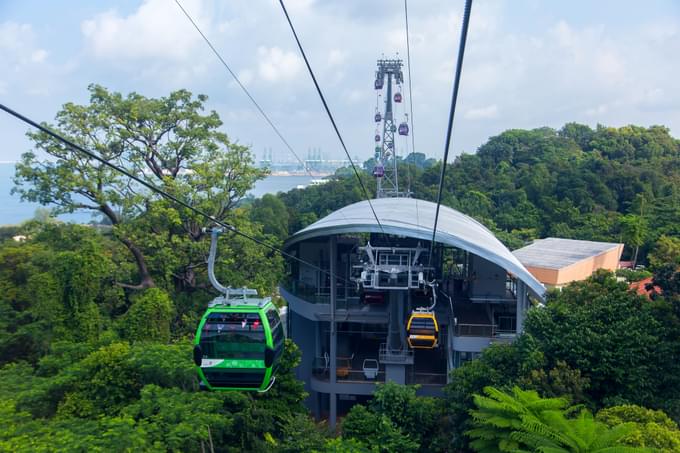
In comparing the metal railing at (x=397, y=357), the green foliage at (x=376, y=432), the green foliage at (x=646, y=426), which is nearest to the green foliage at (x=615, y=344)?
the green foliage at (x=646, y=426)

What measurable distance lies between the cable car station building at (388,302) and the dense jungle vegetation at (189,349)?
7.91 ft

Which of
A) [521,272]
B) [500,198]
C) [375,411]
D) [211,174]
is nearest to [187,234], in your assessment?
[211,174]

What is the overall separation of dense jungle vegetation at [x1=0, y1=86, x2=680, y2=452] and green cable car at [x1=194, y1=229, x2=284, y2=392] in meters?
2.88

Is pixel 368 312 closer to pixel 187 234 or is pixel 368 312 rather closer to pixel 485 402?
pixel 187 234

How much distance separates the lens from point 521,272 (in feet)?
54.8

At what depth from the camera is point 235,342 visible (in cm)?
934

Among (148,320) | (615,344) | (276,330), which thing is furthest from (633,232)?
(276,330)

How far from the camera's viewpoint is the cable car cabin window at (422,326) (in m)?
15.3

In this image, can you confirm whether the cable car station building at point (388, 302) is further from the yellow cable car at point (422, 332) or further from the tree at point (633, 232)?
the tree at point (633, 232)

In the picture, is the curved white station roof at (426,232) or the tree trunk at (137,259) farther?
the tree trunk at (137,259)

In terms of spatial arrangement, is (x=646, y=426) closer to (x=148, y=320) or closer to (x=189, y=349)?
(x=189, y=349)

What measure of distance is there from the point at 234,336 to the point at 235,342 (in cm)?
11

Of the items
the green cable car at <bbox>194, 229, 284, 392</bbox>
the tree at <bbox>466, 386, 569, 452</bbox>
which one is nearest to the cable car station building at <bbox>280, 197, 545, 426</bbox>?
the tree at <bbox>466, 386, 569, 452</bbox>

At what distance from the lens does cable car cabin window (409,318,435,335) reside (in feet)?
50.1
